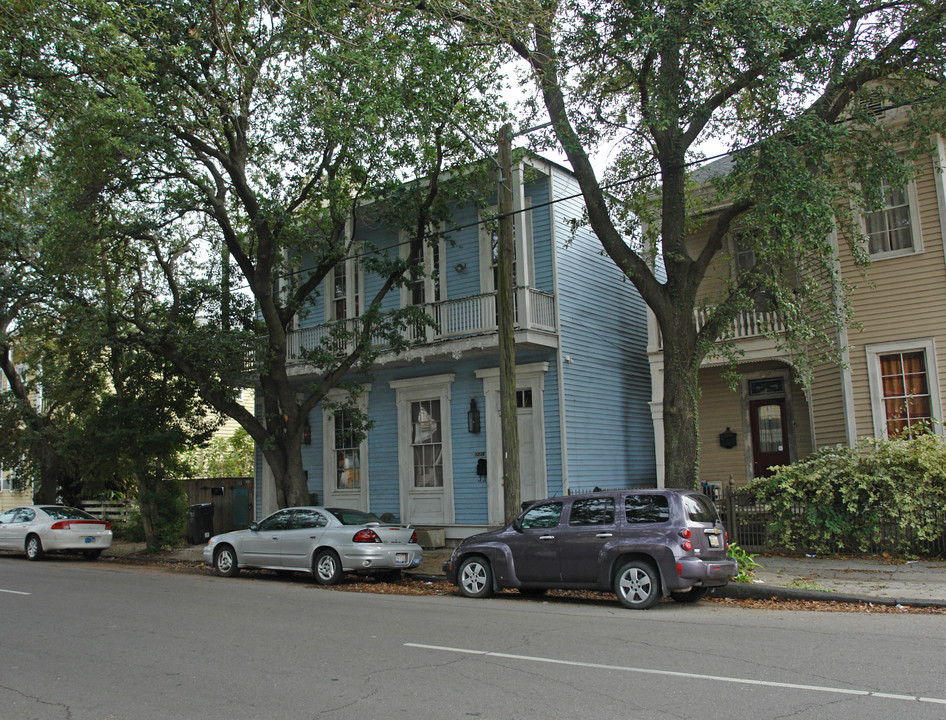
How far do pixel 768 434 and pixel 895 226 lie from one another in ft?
17.6

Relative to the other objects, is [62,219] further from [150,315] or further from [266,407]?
[266,407]

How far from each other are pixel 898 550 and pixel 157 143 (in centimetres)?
1391

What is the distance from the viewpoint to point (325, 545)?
47.0 feet

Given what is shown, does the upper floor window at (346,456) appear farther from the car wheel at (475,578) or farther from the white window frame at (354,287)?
the car wheel at (475,578)

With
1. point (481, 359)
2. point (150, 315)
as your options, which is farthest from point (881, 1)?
point (150, 315)

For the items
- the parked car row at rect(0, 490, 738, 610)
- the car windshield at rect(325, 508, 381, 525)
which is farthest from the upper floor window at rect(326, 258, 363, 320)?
the parked car row at rect(0, 490, 738, 610)

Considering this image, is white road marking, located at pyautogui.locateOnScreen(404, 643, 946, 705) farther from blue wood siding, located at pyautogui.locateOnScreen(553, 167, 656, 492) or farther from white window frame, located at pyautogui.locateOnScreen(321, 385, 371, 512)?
white window frame, located at pyautogui.locateOnScreen(321, 385, 371, 512)

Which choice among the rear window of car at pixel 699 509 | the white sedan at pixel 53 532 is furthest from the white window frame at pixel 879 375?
the white sedan at pixel 53 532

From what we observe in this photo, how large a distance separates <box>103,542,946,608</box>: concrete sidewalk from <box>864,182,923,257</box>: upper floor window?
6433mm

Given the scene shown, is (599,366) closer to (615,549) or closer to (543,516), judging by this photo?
(543,516)

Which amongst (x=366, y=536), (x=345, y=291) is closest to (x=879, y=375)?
(x=366, y=536)

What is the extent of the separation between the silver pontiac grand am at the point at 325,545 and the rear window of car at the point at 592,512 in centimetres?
416

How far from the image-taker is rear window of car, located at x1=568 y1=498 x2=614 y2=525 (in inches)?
431

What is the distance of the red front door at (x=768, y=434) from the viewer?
1877 centimetres
